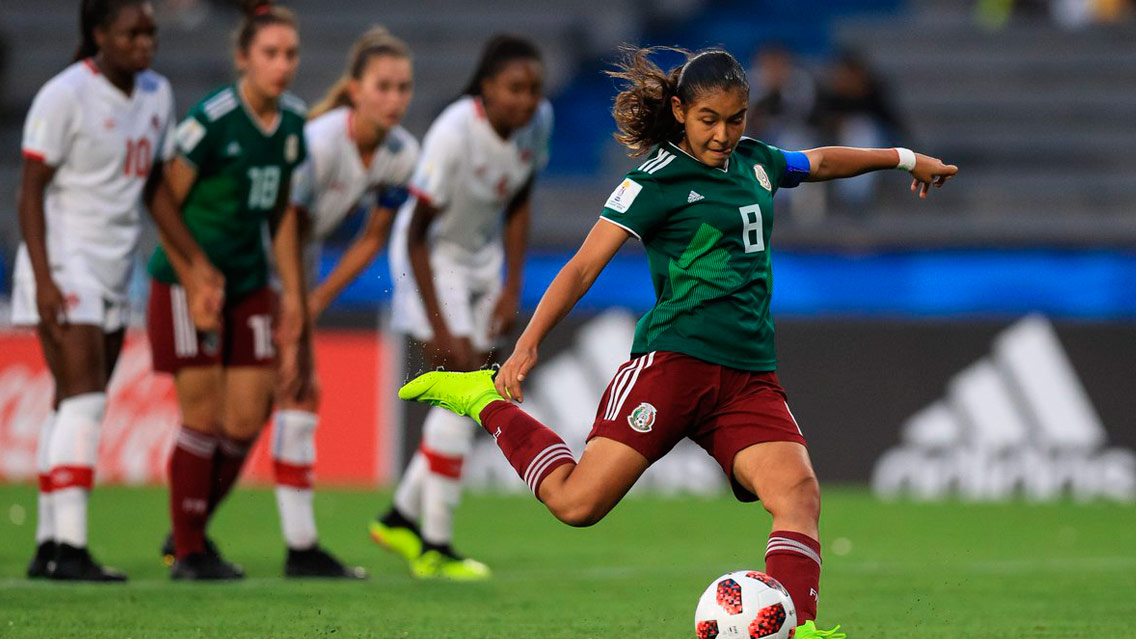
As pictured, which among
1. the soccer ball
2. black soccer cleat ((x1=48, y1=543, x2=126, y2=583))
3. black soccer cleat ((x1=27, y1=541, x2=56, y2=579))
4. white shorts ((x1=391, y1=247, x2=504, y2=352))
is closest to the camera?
the soccer ball

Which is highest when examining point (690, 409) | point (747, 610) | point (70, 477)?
point (690, 409)

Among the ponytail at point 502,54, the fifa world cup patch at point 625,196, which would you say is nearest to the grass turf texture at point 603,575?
the fifa world cup patch at point 625,196

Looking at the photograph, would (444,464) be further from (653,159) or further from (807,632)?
(807,632)

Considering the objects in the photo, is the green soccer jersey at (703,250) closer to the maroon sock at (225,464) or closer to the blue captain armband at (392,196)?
the maroon sock at (225,464)

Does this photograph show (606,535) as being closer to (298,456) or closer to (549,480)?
(298,456)

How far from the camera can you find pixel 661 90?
17.4 feet

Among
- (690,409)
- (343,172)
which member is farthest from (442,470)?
(690,409)

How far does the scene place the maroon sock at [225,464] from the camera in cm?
742

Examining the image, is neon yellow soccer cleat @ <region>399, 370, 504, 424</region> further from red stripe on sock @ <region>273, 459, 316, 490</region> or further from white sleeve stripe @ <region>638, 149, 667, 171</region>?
red stripe on sock @ <region>273, 459, 316, 490</region>

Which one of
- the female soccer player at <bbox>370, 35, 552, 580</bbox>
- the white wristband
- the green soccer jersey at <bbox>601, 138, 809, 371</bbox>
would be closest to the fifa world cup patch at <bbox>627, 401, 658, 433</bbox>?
the green soccer jersey at <bbox>601, 138, 809, 371</bbox>

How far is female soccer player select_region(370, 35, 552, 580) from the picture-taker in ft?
25.1

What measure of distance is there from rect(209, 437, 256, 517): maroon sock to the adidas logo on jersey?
575 cm

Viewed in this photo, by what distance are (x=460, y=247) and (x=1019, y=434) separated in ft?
17.2

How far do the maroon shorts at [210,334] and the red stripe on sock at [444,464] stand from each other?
0.91 metres
